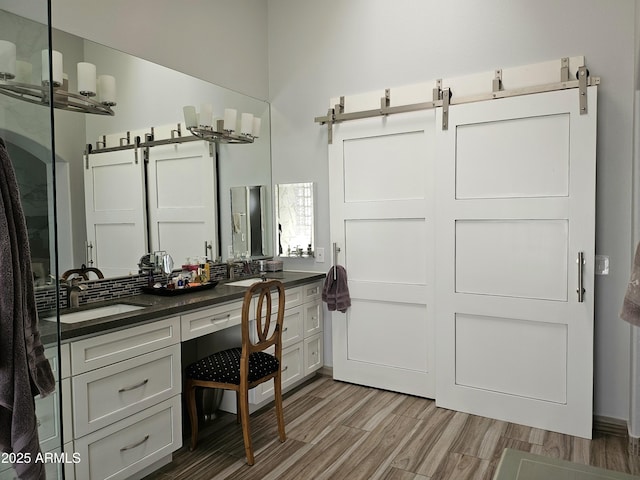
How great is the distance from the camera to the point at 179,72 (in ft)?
10.1

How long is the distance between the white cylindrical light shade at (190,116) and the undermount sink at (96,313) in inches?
50.8

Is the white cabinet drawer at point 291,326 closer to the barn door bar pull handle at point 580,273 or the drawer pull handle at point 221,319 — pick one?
the drawer pull handle at point 221,319

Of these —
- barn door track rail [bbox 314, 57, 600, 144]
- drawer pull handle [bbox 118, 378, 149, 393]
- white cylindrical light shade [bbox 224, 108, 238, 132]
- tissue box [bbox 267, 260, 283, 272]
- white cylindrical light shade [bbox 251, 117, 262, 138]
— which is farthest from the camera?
tissue box [bbox 267, 260, 283, 272]

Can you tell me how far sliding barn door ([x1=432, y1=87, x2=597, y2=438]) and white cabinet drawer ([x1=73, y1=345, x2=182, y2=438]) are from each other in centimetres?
177

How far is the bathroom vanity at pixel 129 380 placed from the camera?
190 centimetres

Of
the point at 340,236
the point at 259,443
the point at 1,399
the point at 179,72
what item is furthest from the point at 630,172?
the point at 1,399

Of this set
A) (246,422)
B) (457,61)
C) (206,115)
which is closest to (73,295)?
(246,422)

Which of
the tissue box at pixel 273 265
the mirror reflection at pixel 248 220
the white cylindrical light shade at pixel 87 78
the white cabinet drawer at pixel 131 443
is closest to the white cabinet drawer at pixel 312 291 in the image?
the tissue box at pixel 273 265

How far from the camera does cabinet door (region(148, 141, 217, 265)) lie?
Answer: 2875 mm

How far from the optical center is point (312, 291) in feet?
11.7

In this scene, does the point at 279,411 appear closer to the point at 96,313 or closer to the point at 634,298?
the point at 96,313

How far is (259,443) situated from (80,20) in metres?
2.53

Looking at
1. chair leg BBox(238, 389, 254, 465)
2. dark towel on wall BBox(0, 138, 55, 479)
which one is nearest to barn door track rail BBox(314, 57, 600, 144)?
chair leg BBox(238, 389, 254, 465)

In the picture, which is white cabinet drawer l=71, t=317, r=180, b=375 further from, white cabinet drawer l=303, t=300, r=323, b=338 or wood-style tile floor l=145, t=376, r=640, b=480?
white cabinet drawer l=303, t=300, r=323, b=338
